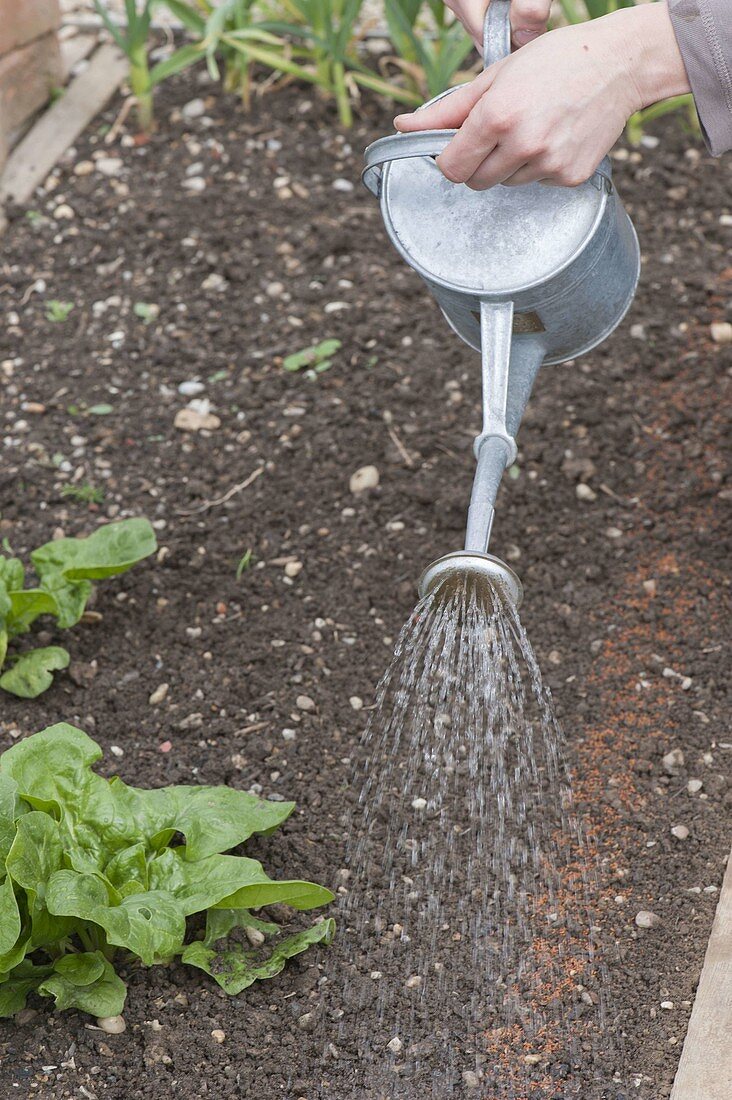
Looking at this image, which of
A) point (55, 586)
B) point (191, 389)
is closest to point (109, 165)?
point (191, 389)

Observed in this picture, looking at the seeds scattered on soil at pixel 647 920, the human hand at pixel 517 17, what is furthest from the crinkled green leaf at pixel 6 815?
the human hand at pixel 517 17

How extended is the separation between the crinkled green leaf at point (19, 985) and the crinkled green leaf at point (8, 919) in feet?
0.53

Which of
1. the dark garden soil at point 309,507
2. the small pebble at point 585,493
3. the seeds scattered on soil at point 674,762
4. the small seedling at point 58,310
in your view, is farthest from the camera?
the small seedling at point 58,310

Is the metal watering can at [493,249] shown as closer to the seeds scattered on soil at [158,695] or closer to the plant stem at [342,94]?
the seeds scattered on soil at [158,695]

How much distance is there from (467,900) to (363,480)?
3.15 feet

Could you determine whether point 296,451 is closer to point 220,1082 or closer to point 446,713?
point 446,713

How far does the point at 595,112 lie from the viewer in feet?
4.74

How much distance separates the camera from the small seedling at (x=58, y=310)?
2992 mm

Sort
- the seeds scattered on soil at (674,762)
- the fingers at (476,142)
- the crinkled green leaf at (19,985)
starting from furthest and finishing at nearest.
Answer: the seeds scattered on soil at (674,762) < the crinkled green leaf at (19,985) < the fingers at (476,142)

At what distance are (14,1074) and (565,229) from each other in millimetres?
1333

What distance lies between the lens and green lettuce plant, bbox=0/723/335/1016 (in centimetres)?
162

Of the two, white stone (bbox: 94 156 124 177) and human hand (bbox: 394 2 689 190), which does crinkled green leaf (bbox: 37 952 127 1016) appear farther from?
white stone (bbox: 94 156 124 177)

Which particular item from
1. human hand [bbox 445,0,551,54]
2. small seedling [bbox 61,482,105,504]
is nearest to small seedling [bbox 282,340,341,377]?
small seedling [bbox 61,482,105,504]

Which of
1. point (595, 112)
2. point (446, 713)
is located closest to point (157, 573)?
point (446, 713)
